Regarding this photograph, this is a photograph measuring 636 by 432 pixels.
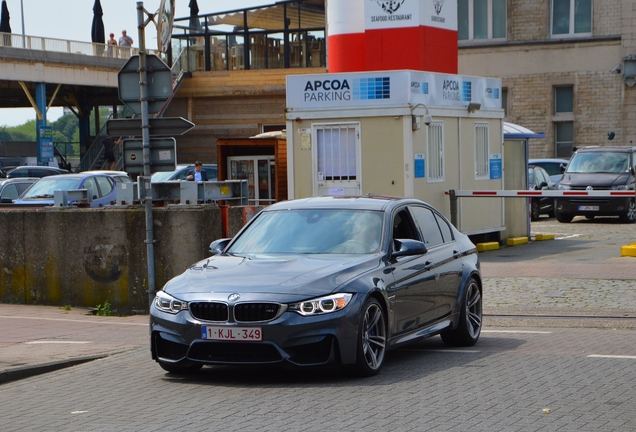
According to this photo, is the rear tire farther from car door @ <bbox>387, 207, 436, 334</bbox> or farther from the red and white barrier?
car door @ <bbox>387, 207, 436, 334</bbox>

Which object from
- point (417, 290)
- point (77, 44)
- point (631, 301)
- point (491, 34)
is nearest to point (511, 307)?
point (631, 301)

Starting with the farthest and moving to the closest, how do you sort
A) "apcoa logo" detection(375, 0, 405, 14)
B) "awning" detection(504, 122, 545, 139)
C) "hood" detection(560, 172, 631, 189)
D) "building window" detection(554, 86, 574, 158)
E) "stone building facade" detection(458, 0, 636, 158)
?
"building window" detection(554, 86, 574, 158), "stone building facade" detection(458, 0, 636, 158), "hood" detection(560, 172, 631, 189), "awning" detection(504, 122, 545, 139), "apcoa logo" detection(375, 0, 405, 14)

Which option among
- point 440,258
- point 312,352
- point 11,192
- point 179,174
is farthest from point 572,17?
point 312,352

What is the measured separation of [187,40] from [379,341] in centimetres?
4137

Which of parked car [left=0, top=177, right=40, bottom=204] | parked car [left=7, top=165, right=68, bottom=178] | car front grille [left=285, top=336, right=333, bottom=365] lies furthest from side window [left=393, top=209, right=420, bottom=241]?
parked car [left=7, top=165, right=68, bottom=178]

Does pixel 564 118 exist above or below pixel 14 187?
above

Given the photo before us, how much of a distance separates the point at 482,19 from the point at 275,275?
1556 inches

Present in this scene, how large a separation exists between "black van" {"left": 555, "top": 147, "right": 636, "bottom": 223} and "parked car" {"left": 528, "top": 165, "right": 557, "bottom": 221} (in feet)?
3.61

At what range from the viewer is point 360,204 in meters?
10.1

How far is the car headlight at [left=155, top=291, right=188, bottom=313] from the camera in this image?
28.7ft

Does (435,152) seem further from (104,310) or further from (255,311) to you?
(255,311)

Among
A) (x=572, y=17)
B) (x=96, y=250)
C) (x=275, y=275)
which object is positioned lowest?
(x=96, y=250)

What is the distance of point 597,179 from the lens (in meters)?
29.6

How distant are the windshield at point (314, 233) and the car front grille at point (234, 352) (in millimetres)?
1362
